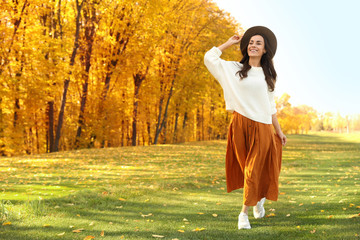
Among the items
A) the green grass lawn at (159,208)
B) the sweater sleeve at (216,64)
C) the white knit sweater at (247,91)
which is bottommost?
the green grass lawn at (159,208)

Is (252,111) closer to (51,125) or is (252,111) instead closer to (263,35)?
(263,35)

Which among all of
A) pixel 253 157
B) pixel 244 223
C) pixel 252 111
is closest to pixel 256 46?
pixel 252 111

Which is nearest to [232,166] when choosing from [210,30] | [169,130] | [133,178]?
[133,178]

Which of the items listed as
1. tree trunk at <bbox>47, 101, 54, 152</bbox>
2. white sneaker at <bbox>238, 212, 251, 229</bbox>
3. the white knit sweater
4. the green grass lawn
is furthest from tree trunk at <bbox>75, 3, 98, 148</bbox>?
white sneaker at <bbox>238, 212, 251, 229</bbox>

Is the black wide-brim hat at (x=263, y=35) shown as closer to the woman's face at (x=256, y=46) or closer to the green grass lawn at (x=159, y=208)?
the woman's face at (x=256, y=46)

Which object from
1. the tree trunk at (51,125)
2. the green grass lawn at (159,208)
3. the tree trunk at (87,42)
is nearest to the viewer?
the green grass lawn at (159,208)

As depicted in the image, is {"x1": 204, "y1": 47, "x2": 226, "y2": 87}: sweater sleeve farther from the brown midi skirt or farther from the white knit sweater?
the brown midi skirt

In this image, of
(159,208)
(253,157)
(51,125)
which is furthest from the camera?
(51,125)

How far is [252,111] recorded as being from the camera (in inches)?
167

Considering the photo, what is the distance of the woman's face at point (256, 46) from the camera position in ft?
14.1

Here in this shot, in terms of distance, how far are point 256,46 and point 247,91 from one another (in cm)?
59

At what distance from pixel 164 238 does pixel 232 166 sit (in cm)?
129

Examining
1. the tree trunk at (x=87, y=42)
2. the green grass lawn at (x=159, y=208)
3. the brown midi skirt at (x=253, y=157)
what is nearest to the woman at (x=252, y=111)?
the brown midi skirt at (x=253, y=157)

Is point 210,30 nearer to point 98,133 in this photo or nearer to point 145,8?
point 145,8
